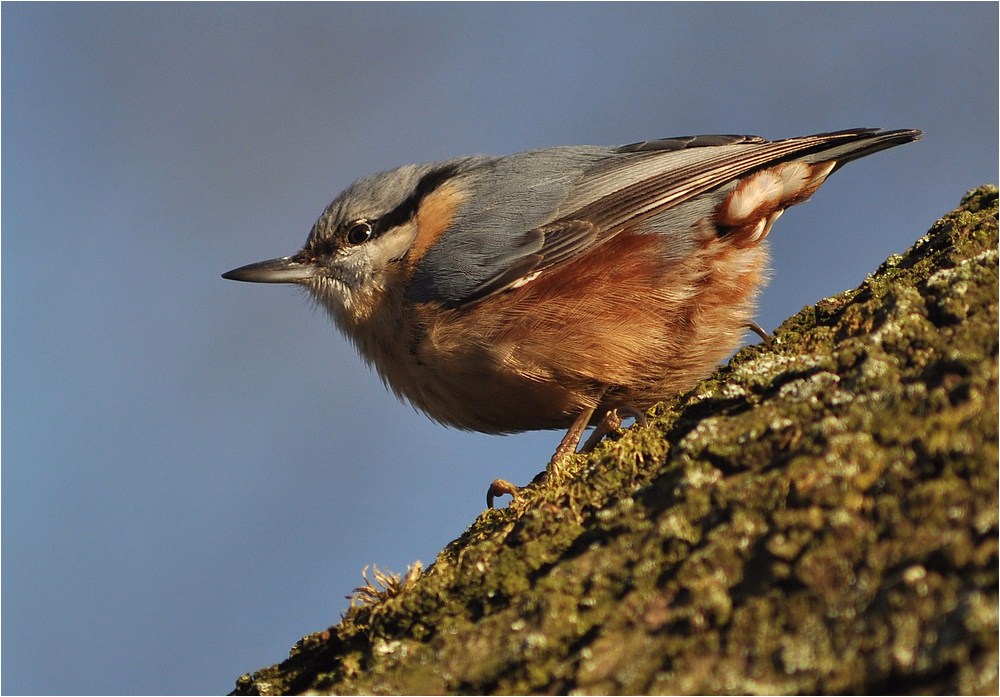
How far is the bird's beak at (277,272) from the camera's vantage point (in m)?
3.92

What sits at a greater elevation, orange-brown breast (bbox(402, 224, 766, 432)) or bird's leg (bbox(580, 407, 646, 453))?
orange-brown breast (bbox(402, 224, 766, 432))

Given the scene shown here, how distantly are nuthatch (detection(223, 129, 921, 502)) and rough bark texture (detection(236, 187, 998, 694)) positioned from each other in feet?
3.18

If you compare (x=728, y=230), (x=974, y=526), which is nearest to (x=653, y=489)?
(x=974, y=526)

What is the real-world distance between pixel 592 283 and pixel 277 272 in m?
1.59

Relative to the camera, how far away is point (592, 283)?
308cm

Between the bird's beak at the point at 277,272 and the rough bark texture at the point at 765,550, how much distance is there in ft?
7.08

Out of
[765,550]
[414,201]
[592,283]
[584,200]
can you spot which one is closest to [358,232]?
[414,201]

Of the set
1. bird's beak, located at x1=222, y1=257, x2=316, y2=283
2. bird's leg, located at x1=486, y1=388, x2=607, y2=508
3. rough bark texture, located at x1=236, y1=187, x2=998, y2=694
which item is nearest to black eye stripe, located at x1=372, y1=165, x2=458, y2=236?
bird's beak, located at x1=222, y1=257, x2=316, y2=283

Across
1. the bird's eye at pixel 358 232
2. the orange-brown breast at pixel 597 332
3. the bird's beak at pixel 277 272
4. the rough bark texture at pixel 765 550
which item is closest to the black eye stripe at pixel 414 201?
the bird's eye at pixel 358 232

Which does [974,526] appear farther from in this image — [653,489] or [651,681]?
[653,489]

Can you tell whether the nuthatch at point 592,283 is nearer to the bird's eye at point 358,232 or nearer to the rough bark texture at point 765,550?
the bird's eye at point 358,232

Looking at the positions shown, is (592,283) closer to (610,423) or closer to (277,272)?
(610,423)

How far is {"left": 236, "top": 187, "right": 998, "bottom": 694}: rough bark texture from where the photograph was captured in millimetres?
1186

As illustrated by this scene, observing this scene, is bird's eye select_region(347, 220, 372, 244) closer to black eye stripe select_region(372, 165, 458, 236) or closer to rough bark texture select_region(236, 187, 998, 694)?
black eye stripe select_region(372, 165, 458, 236)
